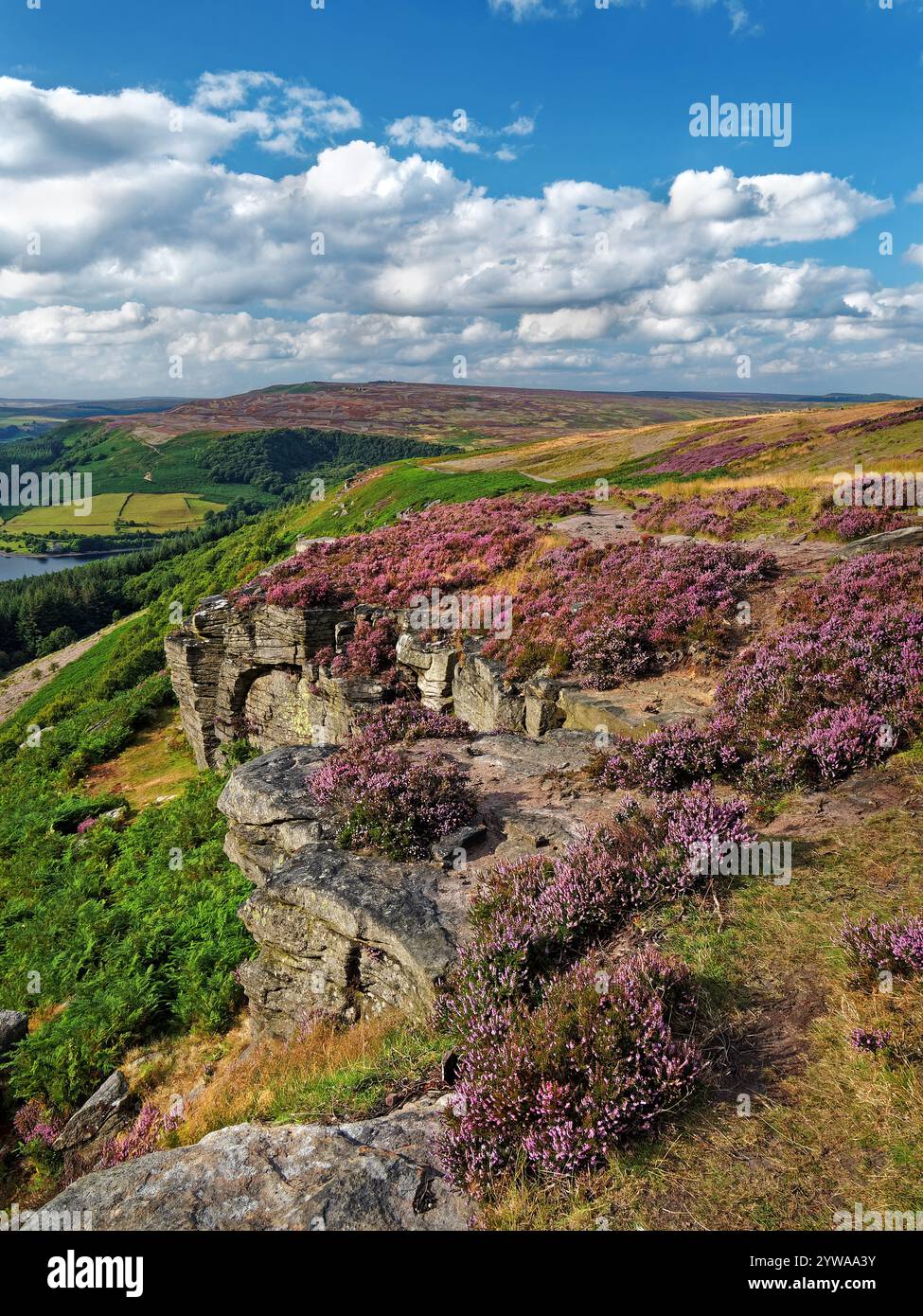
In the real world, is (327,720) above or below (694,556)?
below

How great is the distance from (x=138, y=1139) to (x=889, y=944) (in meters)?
8.61

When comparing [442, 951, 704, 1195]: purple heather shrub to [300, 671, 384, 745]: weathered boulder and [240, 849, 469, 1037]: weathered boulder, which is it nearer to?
[240, 849, 469, 1037]: weathered boulder

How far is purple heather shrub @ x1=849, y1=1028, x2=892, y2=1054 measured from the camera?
4.55 m

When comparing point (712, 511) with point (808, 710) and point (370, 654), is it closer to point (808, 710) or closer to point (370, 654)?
point (370, 654)

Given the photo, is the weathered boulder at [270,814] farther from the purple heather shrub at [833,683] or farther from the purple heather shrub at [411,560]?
the purple heather shrub at [411,560]

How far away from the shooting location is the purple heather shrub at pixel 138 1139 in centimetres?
767

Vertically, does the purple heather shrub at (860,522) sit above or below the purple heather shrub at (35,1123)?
above

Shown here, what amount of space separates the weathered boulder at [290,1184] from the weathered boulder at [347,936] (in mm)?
1948

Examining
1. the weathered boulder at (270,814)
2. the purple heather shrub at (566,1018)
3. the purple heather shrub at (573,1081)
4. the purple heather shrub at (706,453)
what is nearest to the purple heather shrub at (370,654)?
the weathered boulder at (270,814)

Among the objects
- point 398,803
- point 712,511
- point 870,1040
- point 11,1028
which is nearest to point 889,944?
point 870,1040

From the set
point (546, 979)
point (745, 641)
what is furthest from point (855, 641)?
point (546, 979)

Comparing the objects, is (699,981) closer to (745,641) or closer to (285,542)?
(745,641)

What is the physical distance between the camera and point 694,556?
1702cm
